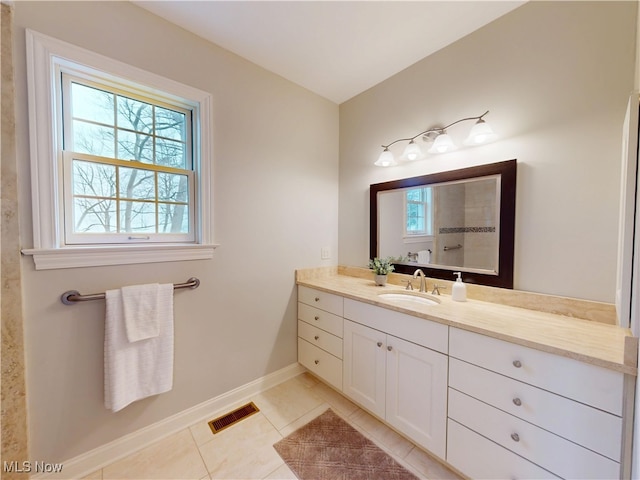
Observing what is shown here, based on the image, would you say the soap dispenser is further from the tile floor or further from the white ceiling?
the white ceiling

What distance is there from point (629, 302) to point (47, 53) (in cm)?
270

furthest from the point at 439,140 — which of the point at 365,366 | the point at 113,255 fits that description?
the point at 113,255

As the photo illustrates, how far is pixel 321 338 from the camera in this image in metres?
1.95

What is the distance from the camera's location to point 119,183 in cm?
142

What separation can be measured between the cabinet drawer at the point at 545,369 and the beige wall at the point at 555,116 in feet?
1.84

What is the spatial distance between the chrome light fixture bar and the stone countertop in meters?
1.01

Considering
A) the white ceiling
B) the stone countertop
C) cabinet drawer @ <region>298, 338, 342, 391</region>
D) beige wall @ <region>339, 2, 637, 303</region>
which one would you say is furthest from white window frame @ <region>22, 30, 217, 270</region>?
beige wall @ <region>339, 2, 637, 303</region>

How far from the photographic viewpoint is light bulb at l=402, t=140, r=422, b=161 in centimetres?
182

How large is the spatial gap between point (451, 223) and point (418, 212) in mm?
263

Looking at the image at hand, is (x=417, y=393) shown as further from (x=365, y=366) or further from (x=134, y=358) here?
(x=134, y=358)

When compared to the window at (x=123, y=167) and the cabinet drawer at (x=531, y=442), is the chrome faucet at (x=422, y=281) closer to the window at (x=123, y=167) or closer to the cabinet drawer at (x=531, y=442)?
the cabinet drawer at (x=531, y=442)

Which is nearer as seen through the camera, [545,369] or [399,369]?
[545,369]

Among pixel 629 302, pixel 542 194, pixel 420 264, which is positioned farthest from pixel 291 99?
pixel 629 302

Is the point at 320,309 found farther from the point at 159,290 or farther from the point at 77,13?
the point at 77,13
